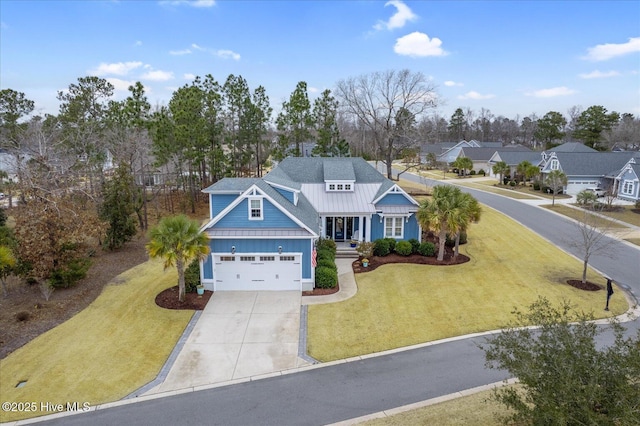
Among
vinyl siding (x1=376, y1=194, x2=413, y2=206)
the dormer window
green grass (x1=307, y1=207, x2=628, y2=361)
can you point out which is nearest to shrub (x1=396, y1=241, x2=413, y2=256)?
green grass (x1=307, y1=207, x2=628, y2=361)

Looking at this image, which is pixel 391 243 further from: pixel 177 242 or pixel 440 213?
pixel 177 242

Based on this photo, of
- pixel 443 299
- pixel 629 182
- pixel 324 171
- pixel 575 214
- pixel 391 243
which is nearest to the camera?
pixel 443 299

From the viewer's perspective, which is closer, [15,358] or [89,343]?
[15,358]

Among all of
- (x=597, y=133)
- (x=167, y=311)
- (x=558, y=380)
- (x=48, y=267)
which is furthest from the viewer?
(x=597, y=133)

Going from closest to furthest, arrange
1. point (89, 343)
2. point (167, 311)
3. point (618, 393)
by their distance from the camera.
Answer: point (618, 393) < point (89, 343) < point (167, 311)

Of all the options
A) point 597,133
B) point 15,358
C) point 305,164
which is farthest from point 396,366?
point 597,133

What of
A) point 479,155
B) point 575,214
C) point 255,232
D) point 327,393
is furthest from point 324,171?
point 479,155

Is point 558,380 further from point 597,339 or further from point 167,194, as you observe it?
point 167,194
